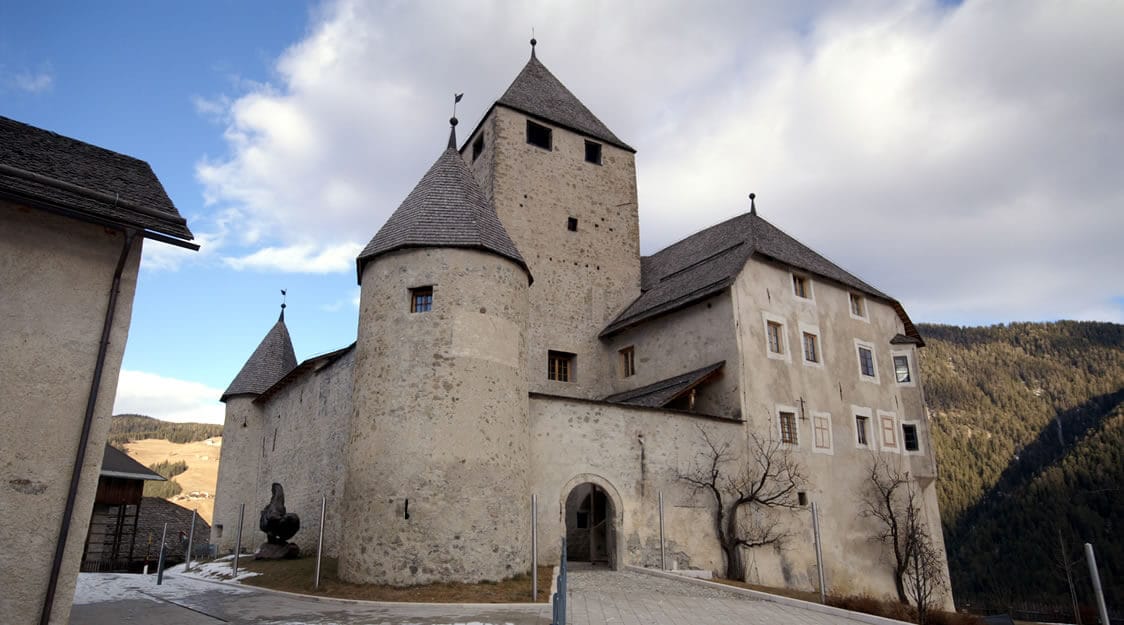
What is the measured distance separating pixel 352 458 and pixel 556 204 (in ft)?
46.3

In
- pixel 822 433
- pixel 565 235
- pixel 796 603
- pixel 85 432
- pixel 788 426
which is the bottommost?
pixel 796 603

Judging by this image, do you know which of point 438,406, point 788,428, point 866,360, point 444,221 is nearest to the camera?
point 438,406

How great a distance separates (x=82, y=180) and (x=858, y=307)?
24489 millimetres

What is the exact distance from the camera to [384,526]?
14797 mm

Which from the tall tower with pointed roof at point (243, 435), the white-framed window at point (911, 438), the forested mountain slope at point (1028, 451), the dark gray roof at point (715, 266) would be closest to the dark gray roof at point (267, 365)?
the tall tower with pointed roof at point (243, 435)

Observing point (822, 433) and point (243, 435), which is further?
point (243, 435)

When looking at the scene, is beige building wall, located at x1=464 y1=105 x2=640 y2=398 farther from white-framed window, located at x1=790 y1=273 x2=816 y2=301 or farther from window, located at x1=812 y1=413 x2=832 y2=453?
window, located at x1=812 y1=413 x2=832 y2=453

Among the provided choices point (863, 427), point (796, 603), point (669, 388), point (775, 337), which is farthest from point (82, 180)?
point (863, 427)

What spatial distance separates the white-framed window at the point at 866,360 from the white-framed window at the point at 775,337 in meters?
4.08

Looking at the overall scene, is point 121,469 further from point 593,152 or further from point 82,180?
point 593,152

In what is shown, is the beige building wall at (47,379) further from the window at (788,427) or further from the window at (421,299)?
the window at (788,427)

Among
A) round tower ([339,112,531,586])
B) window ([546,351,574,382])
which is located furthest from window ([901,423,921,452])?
round tower ([339,112,531,586])

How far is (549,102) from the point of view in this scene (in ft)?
97.6

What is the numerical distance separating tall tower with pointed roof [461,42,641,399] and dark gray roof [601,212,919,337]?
3.91 ft
